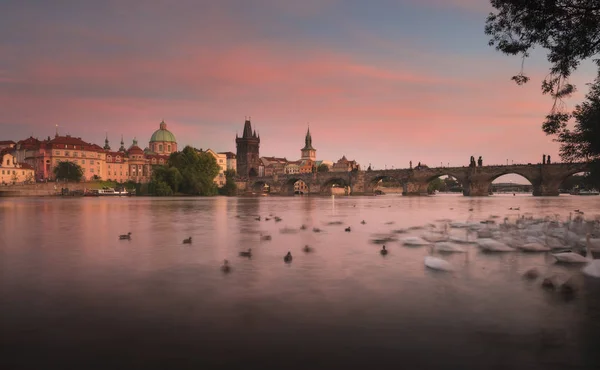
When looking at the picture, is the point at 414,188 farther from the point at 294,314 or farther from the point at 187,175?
the point at 294,314

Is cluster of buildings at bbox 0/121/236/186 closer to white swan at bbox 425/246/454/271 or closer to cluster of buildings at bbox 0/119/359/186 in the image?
cluster of buildings at bbox 0/119/359/186

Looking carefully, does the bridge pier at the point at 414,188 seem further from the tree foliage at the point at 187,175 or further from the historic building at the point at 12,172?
the historic building at the point at 12,172

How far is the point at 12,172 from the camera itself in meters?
140

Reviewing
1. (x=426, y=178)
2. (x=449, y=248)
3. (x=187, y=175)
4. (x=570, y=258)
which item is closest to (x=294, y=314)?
(x=449, y=248)

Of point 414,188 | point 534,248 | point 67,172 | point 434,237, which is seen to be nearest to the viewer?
point 534,248

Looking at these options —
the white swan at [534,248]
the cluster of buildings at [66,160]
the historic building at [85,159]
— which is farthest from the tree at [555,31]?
the historic building at [85,159]

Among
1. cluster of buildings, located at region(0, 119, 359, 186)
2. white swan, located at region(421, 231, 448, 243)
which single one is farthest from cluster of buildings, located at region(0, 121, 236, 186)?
white swan, located at region(421, 231, 448, 243)

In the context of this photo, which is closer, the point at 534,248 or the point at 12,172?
the point at 534,248

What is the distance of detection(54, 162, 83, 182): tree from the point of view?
142750 mm

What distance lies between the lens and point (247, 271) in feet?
44.1

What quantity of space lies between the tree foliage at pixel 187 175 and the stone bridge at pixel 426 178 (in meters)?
46.9

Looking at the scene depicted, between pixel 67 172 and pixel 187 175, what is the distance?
2383 inches

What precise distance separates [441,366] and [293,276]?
680cm

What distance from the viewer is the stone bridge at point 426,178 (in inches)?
3949
